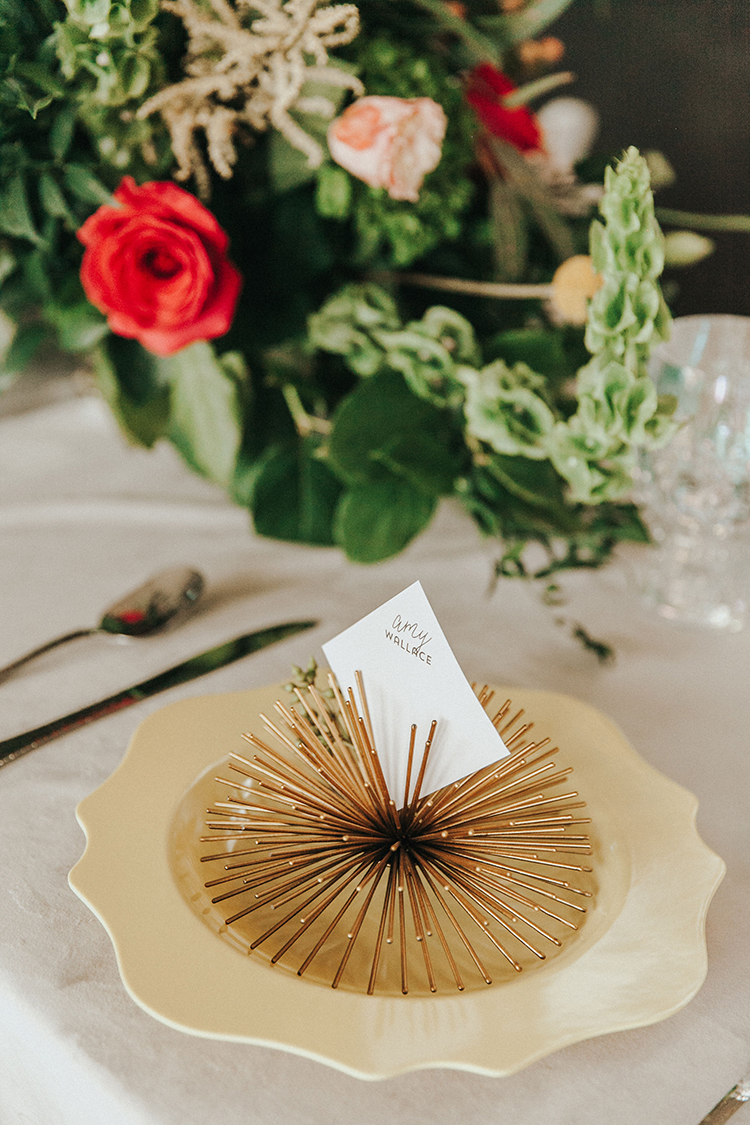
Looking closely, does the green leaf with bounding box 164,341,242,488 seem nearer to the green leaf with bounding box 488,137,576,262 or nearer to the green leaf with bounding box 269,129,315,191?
the green leaf with bounding box 269,129,315,191

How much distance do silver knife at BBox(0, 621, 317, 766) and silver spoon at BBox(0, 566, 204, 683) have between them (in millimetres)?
52

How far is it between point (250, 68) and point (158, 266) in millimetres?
142

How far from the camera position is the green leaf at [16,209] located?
2.01 ft

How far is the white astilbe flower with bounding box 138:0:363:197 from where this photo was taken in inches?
22.4

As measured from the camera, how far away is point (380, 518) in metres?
0.66

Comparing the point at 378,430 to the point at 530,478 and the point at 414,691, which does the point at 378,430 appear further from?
the point at 414,691

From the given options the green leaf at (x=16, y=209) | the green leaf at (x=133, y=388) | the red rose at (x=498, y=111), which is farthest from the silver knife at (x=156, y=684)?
the red rose at (x=498, y=111)

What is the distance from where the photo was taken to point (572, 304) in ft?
2.00

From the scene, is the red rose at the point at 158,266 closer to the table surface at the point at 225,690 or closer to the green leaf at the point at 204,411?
the green leaf at the point at 204,411

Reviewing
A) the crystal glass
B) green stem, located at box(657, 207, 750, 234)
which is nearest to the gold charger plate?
the crystal glass

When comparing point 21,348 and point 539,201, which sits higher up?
point 539,201

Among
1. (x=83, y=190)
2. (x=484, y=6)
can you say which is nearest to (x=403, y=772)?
(x=83, y=190)

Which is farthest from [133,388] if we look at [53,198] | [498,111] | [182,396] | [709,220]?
[709,220]

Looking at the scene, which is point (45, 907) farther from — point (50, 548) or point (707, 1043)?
point (50, 548)
